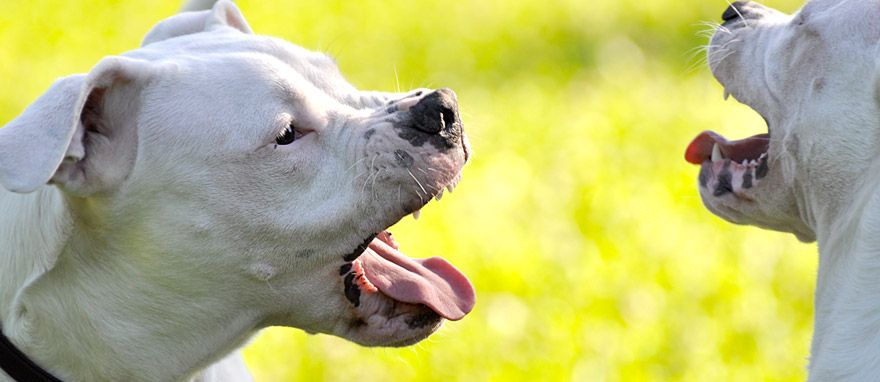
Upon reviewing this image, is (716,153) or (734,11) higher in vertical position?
(734,11)

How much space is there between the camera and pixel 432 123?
12.8 feet

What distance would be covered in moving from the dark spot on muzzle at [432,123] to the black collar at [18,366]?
48.6 inches

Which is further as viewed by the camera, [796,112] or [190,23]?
[190,23]

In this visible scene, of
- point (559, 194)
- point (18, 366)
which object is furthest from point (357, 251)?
point (559, 194)

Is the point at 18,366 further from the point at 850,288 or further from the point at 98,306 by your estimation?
the point at 850,288

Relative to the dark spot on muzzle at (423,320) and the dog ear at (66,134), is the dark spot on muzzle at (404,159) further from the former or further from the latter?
A: the dog ear at (66,134)

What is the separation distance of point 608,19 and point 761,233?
12.4 feet

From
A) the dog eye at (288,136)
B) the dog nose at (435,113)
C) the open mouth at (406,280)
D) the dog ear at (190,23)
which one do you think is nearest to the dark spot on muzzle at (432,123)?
the dog nose at (435,113)

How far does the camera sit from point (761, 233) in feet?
23.4

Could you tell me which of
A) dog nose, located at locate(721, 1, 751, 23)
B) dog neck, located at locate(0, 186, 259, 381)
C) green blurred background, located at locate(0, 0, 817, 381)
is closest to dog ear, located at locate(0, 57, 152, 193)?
dog neck, located at locate(0, 186, 259, 381)

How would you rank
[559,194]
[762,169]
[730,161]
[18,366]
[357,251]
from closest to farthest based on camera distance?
1. [18,366]
2. [357,251]
3. [762,169]
4. [730,161]
5. [559,194]

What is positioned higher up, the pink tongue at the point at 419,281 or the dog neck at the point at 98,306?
the dog neck at the point at 98,306

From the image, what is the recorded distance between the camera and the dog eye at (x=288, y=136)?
12.6 ft

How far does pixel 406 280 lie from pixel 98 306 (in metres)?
0.91
